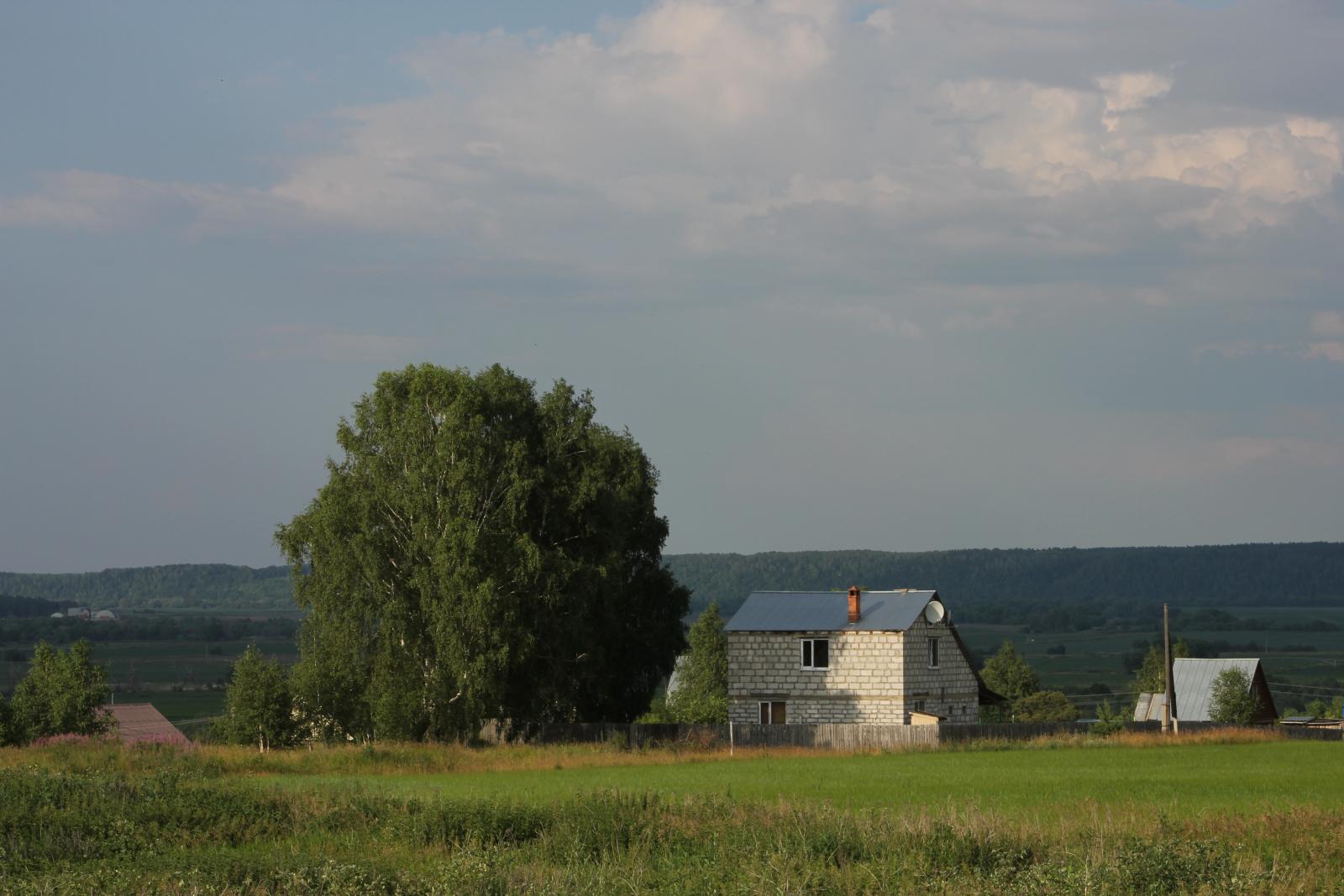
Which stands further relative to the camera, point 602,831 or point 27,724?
point 27,724

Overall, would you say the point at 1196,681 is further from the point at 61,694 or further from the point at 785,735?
the point at 61,694

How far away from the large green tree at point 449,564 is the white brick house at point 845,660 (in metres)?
9.20

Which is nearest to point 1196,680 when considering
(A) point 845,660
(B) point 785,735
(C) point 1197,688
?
(C) point 1197,688

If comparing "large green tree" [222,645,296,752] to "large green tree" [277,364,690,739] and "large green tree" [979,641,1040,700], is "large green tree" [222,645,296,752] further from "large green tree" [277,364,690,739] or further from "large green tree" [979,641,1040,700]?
"large green tree" [979,641,1040,700]

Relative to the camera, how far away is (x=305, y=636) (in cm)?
5200

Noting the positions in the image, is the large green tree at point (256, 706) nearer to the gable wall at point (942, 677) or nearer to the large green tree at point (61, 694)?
the large green tree at point (61, 694)

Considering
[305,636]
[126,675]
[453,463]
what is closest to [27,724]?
[305,636]

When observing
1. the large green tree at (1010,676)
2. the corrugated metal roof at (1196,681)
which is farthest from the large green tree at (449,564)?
the large green tree at (1010,676)

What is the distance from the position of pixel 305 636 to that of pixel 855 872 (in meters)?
37.1

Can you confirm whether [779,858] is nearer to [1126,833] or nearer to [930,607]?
[1126,833]

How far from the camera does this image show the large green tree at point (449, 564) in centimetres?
4906

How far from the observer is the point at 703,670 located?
87438 millimetres

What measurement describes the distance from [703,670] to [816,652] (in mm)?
27088

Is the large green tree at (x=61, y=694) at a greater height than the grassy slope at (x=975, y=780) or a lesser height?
greater
